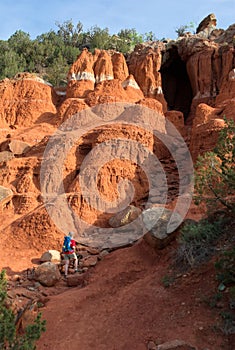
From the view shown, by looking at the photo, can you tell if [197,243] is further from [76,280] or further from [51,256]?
[51,256]

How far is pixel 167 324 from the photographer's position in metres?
5.59

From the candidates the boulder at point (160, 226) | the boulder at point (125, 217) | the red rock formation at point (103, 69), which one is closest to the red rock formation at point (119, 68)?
the red rock formation at point (103, 69)

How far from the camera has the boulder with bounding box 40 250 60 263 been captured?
1010 centimetres

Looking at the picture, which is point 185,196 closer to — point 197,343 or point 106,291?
point 106,291

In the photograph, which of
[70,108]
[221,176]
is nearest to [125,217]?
[221,176]

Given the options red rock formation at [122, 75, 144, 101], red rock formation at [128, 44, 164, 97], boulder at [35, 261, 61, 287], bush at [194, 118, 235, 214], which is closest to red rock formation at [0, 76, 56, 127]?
red rock formation at [122, 75, 144, 101]

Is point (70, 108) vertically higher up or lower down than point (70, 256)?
higher up

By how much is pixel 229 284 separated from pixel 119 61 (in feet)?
66.3

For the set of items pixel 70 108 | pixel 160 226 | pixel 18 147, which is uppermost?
pixel 70 108

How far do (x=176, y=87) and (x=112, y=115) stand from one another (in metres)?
13.0

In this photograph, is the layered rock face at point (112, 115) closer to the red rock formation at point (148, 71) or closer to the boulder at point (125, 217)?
the red rock formation at point (148, 71)

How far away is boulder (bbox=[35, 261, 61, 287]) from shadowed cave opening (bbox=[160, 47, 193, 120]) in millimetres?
20953

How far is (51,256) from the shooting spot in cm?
1011

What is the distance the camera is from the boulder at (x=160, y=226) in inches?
332
